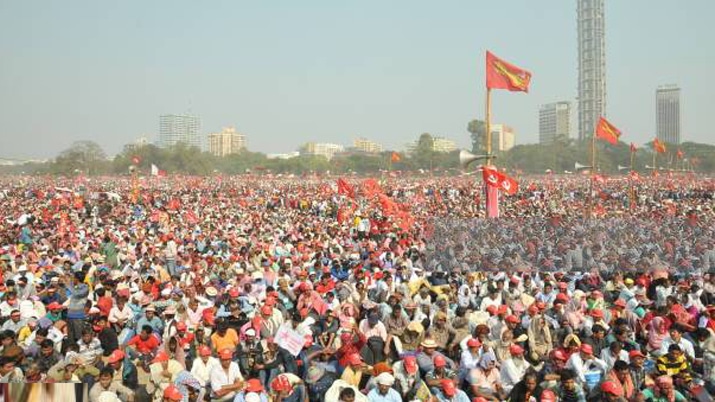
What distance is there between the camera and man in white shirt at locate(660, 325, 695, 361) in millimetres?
7090

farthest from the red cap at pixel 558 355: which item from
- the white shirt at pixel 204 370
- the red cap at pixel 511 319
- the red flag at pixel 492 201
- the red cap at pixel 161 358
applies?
the red flag at pixel 492 201

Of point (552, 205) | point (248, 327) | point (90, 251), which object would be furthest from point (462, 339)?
point (552, 205)

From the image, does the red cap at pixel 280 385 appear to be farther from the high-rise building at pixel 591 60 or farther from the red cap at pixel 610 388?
the high-rise building at pixel 591 60

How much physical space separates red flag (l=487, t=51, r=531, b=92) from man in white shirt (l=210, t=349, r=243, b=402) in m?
13.7

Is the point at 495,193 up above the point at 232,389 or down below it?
above

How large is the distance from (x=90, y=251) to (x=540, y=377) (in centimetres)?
1135

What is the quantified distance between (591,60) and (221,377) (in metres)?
140

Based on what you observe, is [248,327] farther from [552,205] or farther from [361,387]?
[552,205]

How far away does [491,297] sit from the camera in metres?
9.27

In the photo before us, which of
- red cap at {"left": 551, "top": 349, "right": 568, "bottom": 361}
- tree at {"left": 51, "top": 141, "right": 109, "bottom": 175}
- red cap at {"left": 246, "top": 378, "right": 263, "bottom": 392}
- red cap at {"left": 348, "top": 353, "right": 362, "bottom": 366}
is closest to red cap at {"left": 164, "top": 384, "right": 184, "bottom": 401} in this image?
red cap at {"left": 246, "top": 378, "right": 263, "bottom": 392}

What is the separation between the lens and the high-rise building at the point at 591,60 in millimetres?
133500

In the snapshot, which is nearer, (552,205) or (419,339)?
(419,339)

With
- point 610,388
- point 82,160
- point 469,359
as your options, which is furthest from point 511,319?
point 82,160

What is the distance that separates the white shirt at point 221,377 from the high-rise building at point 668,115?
16286 cm
